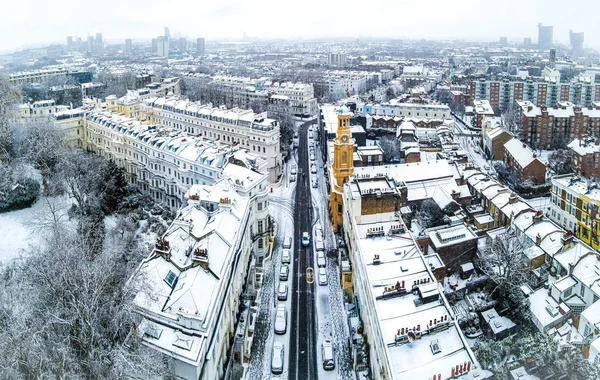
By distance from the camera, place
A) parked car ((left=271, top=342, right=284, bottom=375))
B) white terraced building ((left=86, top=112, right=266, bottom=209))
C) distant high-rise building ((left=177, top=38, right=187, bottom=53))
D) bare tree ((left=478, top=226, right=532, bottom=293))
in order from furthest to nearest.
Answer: distant high-rise building ((left=177, top=38, right=187, bottom=53))
white terraced building ((left=86, top=112, right=266, bottom=209))
bare tree ((left=478, top=226, right=532, bottom=293))
parked car ((left=271, top=342, right=284, bottom=375))

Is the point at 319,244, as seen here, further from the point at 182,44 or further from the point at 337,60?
the point at 182,44

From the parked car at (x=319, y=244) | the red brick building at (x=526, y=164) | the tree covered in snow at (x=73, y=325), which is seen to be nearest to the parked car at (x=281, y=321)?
the parked car at (x=319, y=244)

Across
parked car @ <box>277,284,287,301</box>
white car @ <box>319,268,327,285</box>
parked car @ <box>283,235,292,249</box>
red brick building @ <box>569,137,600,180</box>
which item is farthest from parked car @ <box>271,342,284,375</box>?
red brick building @ <box>569,137,600,180</box>

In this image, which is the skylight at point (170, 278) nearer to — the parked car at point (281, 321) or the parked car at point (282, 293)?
the parked car at point (281, 321)

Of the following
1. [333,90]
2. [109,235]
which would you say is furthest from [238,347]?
[333,90]

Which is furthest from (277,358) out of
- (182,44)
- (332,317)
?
(182,44)

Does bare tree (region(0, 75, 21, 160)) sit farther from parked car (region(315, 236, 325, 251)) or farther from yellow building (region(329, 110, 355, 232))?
yellow building (region(329, 110, 355, 232))

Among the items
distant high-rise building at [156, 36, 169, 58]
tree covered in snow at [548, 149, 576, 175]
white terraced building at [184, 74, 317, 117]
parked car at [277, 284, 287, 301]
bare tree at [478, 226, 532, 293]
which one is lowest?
parked car at [277, 284, 287, 301]

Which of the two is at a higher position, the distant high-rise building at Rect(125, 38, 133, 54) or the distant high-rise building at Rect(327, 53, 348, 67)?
the distant high-rise building at Rect(125, 38, 133, 54)
